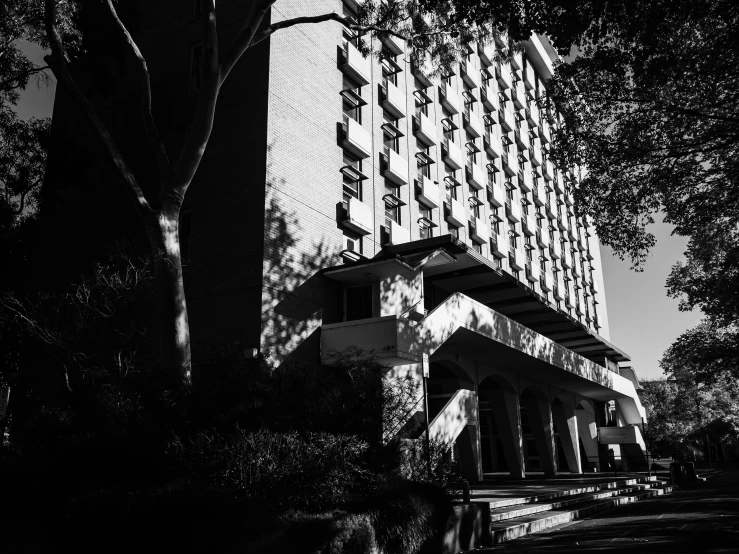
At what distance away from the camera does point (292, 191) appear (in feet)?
65.6

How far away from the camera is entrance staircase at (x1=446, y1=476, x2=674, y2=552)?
11078 mm

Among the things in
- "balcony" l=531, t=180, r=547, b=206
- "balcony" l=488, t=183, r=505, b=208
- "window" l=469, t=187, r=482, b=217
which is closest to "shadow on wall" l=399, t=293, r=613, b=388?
"window" l=469, t=187, r=482, b=217

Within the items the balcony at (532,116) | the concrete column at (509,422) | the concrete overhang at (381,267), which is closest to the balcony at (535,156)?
the balcony at (532,116)

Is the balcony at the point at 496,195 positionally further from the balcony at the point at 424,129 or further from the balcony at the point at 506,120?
the balcony at the point at 424,129

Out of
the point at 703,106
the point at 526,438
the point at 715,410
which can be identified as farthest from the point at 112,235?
the point at 715,410

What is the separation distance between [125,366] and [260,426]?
861 centimetres

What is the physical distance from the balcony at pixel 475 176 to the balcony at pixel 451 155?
150cm

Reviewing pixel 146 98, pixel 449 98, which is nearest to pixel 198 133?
pixel 146 98

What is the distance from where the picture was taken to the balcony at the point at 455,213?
97.6 ft

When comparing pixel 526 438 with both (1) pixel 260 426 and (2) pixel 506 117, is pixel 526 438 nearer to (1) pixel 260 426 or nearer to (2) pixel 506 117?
(2) pixel 506 117

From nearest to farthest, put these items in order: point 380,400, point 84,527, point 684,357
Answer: point 84,527 → point 380,400 → point 684,357

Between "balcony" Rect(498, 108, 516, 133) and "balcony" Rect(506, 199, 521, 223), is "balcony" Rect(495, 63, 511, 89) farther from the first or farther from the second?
"balcony" Rect(506, 199, 521, 223)

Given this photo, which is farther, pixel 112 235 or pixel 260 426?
pixel 112 235

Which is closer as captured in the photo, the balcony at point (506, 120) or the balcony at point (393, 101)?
the balcony at point (393, 101)
